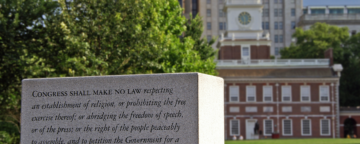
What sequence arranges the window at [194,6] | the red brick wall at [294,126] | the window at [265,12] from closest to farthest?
the red brick wall at [294,126]
the window at [194,6]
the window at [265,12]

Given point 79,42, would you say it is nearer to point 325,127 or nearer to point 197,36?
point 197,36

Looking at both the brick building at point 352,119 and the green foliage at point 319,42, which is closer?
the brick building at point 352,119

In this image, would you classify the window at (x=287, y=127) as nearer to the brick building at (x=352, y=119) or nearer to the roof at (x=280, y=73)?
the roof at (x=280, y=73)

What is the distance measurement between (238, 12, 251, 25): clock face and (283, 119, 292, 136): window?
15.3m

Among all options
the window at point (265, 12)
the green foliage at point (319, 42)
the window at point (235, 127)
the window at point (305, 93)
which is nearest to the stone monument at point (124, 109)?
the window at point (235, 127)

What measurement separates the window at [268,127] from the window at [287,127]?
4.49 ft

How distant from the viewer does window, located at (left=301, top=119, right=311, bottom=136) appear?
182 ft

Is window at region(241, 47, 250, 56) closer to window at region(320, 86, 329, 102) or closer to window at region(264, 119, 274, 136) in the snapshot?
window at region(264, 119, 274, 136)

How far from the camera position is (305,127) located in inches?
2189

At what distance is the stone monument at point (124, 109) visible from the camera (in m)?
7.86

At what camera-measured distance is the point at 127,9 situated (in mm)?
24719

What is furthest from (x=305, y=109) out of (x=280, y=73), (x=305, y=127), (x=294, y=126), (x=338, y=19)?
(x=338, y=19)

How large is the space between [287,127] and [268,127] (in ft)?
6.58

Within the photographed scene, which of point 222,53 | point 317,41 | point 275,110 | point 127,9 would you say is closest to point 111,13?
point 127,9
